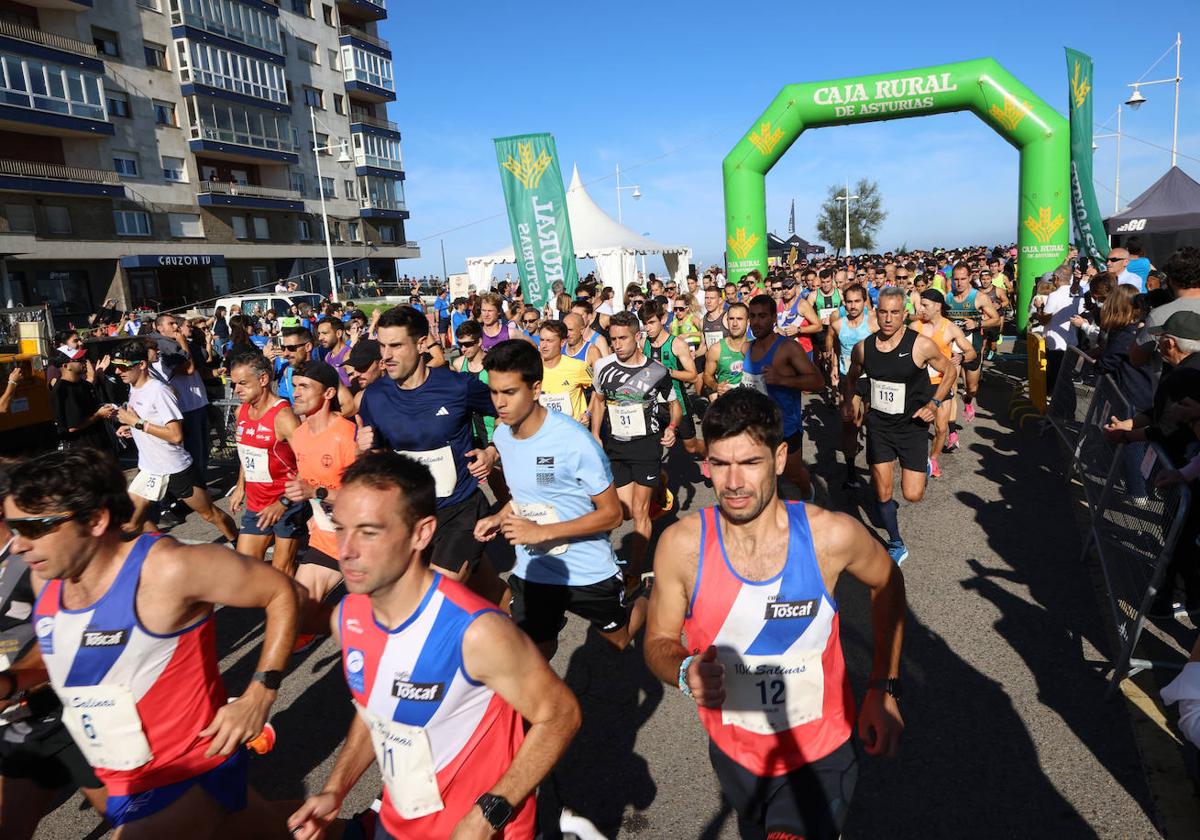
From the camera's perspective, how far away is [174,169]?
38.6 m

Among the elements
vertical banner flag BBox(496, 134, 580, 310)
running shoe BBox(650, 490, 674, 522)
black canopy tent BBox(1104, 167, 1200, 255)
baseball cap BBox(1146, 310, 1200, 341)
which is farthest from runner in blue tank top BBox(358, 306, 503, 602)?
black canopy tent BBox(1104, 167, 1200, 255)

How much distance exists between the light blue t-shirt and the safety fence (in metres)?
2.69

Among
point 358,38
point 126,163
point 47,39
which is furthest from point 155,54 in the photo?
point 358,38

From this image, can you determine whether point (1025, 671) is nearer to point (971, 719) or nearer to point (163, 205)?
point (971, 719)

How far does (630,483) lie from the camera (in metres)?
5.92

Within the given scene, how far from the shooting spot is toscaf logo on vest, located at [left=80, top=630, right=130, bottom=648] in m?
2.31

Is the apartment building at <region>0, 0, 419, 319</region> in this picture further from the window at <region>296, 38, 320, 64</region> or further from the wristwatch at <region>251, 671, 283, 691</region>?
the wristwatch at <region>251, 671, 283, 691</region>

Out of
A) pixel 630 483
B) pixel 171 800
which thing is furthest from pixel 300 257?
pixel 171 800

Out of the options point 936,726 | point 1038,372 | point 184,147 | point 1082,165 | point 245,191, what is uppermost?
point 184,147

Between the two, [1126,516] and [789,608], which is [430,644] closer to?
[789,608]

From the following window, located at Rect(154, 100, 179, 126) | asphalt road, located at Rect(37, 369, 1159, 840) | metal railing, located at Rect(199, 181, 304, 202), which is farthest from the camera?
metal railing, located at Rect(199, 181, 304, 202)

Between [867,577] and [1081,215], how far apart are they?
13113mm

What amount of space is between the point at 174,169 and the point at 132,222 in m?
4.11

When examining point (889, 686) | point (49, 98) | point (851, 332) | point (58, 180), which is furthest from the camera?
point (58, 180)
